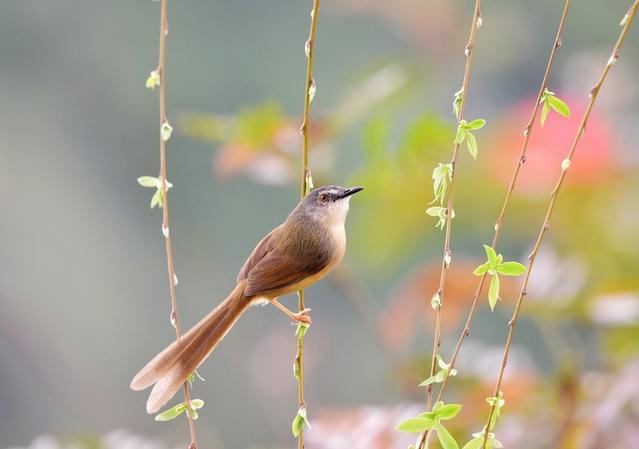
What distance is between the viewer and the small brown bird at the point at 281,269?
0.57 m

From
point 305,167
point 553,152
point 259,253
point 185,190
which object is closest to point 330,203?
point 259,253

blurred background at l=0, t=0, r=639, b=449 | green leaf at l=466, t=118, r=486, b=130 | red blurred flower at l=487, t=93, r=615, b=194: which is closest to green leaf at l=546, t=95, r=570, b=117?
green leaf at l=466, t=118, r=486, b=130

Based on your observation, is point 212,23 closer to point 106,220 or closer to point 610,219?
point 106,220

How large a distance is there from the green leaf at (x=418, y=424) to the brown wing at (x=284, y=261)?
0.16 m

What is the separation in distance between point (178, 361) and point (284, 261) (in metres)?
0.12

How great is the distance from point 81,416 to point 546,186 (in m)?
1.84

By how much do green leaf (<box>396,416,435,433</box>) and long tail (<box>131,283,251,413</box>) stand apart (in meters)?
0.14

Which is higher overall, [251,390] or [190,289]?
[190,289]

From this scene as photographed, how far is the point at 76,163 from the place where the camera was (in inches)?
119

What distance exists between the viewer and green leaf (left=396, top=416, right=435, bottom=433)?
0.50 meters

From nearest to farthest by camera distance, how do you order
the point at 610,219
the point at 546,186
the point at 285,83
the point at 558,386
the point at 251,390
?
the point at 558,386 < the point at 546,186 < the point at 610,219 < the point at 251,390 < the point at 285,83

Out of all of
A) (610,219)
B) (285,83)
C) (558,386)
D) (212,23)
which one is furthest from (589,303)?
(212,23)

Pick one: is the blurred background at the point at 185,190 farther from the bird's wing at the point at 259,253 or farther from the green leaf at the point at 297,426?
the green leaf at the point at 297,426

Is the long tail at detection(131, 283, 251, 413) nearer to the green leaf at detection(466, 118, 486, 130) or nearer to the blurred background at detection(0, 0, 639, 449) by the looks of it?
the green leaf at detection(466, 118, 486, 130)
